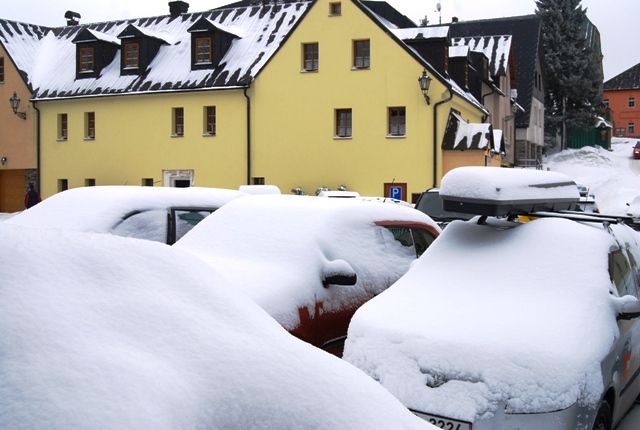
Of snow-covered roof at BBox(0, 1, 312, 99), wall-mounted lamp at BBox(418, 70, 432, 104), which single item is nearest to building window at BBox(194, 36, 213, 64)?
snow-covered roof at BBox(0, 1, 312, 99)

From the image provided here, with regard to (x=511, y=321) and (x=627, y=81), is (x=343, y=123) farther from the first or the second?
(x=627, y=81)

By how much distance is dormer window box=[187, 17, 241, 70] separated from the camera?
31375 millimetres

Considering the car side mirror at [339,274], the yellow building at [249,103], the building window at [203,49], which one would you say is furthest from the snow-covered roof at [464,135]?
the car side mirror at [339,274]

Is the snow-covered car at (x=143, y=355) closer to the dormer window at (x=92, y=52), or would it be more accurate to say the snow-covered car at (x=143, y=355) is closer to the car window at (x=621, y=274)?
the car window at (x=621, y=274)

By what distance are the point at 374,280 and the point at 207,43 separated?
26.9m

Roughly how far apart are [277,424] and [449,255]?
12.3 feet

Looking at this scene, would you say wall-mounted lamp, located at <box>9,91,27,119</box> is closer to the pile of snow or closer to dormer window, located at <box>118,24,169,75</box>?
dormer window, located at <box>118,24,169,75</box>

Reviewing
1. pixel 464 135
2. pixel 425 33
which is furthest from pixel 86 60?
pixel 464 135

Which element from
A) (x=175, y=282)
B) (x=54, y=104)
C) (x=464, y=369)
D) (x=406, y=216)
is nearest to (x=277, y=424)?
(x=175, y=282)

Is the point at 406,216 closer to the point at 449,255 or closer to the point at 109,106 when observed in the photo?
the point at 449,255

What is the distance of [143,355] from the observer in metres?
2.13

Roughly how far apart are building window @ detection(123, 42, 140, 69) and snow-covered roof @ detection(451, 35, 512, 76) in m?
15.9

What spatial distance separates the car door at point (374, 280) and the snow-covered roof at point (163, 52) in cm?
2292

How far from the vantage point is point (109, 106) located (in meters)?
32.6
